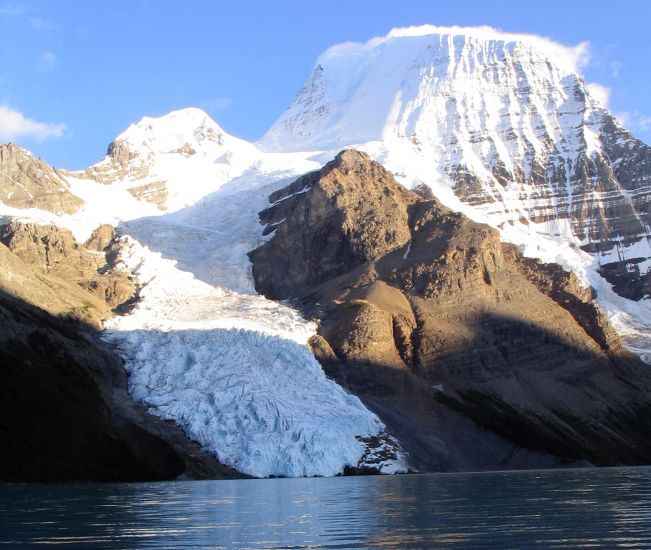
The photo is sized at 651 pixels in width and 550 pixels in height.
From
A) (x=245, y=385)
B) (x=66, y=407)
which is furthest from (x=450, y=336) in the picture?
(x=66, y=407)

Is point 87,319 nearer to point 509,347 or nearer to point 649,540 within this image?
point 509,347

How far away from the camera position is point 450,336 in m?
160

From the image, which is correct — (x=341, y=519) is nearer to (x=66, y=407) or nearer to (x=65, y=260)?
(x=66, y=407)

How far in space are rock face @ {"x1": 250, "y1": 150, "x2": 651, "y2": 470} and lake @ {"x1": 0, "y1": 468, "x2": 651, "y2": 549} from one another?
6112 centimetres

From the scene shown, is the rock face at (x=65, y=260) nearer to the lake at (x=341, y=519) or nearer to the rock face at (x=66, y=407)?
the rock face at (x=66, y=407)

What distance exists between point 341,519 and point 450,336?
116 m

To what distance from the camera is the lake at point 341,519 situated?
36.6 meters

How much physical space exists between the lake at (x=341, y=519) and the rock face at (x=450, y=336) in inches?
2406

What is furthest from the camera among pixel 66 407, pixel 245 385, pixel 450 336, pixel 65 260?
pixel 65 260

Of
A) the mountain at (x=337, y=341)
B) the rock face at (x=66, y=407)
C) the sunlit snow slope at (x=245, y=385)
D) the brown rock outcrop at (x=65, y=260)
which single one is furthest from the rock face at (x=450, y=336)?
the rock face at (x=66, y=407)

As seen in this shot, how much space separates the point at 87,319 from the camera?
140375 millimetres

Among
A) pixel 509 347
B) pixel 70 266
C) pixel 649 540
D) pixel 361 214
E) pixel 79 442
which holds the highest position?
pixel 361 214

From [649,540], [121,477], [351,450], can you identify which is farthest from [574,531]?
[351,450]

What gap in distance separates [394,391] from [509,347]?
106 feet
